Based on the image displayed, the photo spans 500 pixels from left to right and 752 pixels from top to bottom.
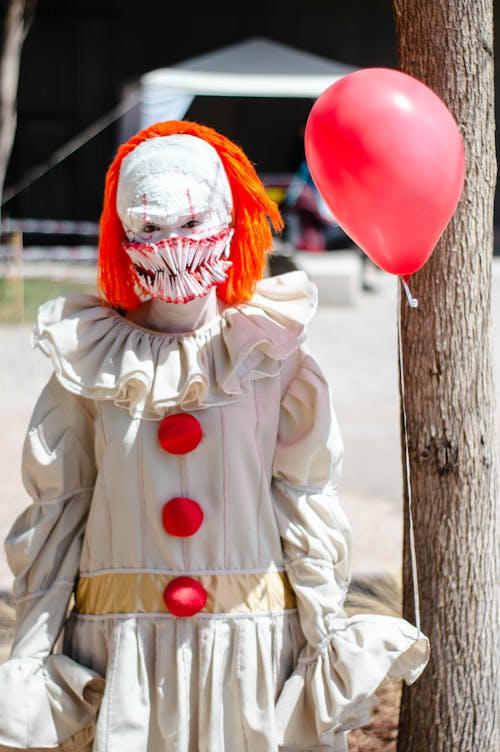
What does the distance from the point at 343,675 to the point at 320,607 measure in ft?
0.49

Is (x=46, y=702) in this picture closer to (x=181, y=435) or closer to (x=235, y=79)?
(x=181, y=435)

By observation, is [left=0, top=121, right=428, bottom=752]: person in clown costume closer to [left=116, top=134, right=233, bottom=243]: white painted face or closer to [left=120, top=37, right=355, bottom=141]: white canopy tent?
[left=116, top=134, right=233, bottom=243]: white painted face

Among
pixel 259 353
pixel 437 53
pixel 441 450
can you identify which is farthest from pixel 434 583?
pixel 437 53

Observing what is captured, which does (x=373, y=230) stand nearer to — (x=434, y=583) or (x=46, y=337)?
(x=46, y=337)

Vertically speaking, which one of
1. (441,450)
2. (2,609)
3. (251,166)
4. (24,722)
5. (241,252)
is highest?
(251,166)

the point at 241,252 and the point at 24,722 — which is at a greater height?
the point at 241,252

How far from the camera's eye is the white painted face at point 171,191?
2412 mm

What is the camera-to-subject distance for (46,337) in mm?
2486

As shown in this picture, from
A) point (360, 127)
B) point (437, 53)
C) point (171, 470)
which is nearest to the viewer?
point (360, 127)

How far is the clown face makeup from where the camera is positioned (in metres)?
2.41

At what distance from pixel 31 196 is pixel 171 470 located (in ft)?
48.2

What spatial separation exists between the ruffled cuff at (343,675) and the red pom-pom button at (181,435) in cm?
51

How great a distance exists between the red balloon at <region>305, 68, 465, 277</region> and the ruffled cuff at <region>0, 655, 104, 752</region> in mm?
1099

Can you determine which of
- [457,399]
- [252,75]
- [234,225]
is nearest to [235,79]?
[252,75]
